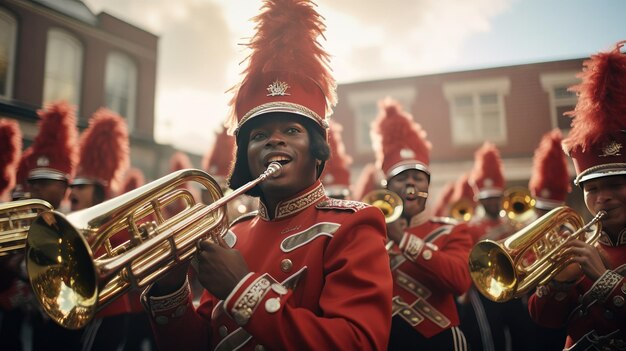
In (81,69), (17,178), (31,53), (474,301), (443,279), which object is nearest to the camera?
(443,279)

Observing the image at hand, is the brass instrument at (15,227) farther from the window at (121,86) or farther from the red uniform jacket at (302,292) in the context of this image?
the window at (121,86)

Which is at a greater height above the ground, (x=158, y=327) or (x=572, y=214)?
(x=572, y=214)

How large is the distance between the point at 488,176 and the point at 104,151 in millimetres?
7366

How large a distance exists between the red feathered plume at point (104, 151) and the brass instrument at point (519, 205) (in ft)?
21.5

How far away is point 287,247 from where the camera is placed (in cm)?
235

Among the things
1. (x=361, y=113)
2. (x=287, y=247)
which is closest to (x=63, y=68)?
(x=361, y=113)

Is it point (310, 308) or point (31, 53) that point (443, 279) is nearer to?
point (310, 308)

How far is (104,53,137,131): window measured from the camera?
17.1 m

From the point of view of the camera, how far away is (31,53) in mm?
13805

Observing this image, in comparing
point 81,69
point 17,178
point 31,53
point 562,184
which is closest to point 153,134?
point 81,69

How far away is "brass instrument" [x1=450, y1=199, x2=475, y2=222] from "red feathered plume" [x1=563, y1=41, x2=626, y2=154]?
722 cm

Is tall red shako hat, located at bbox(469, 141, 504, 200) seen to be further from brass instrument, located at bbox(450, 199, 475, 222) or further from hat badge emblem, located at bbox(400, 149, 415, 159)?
hat badge emblem, located at bbox(400, 149, 415, 159)

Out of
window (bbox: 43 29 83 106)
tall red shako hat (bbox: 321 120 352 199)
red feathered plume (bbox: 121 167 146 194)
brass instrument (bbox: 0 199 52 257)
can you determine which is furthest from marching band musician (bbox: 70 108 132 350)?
window (bbox: 43 29 83 106)

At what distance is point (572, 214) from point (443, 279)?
1.12 meters
